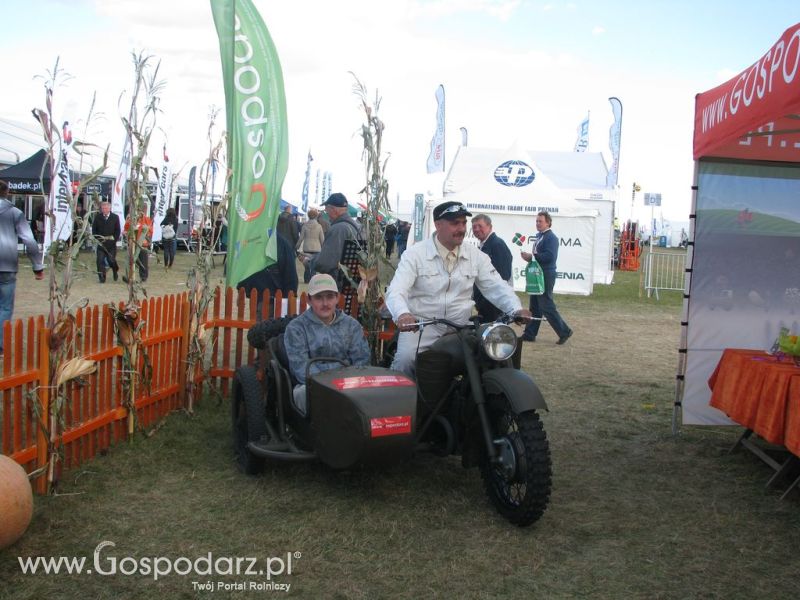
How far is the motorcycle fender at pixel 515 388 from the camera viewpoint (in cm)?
390

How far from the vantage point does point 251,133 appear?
6293 millimetres

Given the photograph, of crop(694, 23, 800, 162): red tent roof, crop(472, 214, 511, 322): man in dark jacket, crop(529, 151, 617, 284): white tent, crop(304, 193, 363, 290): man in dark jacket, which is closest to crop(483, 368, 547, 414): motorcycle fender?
crop(694, 23, 800, 162): red tent roof

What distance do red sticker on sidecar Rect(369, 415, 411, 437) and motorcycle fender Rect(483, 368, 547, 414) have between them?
51 cm

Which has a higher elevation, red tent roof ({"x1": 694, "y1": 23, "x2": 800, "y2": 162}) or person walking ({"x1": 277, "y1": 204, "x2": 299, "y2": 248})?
red tent roof ({"x1": 694, "y1": 23, "x2": 800, "y2": 162})

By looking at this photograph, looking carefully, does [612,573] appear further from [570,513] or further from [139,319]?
[139,319]

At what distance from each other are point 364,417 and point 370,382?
0.24m

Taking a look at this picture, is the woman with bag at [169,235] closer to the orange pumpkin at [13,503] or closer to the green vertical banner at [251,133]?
the green vertical banner at [251,133]

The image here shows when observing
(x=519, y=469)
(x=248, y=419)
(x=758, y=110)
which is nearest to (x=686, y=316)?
(x=758, y=110)

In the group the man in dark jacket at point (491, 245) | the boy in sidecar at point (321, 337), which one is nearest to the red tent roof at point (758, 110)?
the boy in sidecar at point (321, 337)

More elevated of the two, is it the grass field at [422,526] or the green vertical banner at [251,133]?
the green vertical banner at [251,133]

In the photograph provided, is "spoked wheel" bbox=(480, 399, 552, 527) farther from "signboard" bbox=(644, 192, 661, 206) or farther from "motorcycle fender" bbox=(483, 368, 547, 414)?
"signboard" bbox=(644, 192, 661, 206)

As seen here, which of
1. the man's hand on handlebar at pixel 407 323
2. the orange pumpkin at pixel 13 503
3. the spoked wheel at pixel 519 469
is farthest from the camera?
the man's hand on handlebar at pixel 407 323

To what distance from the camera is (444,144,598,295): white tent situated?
710 inches

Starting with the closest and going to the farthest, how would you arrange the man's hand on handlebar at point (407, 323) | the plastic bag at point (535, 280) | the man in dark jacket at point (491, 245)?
1. the man's hand on handlebar at point (407, 323)
2. the man in dark jacket at point (491, 245)
3. the plastic bag at point (535, 280)
